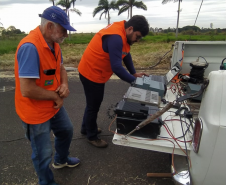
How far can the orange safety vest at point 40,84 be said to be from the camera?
5.64ft

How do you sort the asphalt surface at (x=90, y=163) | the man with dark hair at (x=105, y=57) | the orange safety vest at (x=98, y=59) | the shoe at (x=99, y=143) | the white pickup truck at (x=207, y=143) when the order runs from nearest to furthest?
the white pickup truck at (x=207, y=143), the asphalt surface at (x=90, y=163), the man with dark hair at (x=105, y=57), the orange safety vest at (x=98, y=59), the shoe at (x=99, y=143)

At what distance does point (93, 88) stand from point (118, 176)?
46.4 inches

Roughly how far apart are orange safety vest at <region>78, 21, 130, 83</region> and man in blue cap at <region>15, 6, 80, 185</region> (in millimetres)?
623

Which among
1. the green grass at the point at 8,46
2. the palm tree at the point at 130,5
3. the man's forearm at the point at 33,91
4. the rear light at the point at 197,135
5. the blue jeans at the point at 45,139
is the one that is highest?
the palm tree at the point at 130,5

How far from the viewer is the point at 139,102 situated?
247cm

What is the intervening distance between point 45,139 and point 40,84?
1.80 feet

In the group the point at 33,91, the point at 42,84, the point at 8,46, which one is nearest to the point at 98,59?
the point at 42,84

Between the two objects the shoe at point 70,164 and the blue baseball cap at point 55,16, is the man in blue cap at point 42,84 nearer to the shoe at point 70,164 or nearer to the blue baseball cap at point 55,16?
the blue baseball cap at point 55,16

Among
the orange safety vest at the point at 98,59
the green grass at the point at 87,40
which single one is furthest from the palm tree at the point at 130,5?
the orange safety vest at the point at 98,59

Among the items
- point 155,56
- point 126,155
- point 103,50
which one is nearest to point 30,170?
point 126,155

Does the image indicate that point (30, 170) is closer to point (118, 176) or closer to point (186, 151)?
Result: point (118, 176)

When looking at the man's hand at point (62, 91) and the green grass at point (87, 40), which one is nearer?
the man's hand at point (62, 91)

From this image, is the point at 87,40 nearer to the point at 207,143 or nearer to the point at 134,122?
the point at 134,122

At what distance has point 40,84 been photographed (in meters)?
1.82
